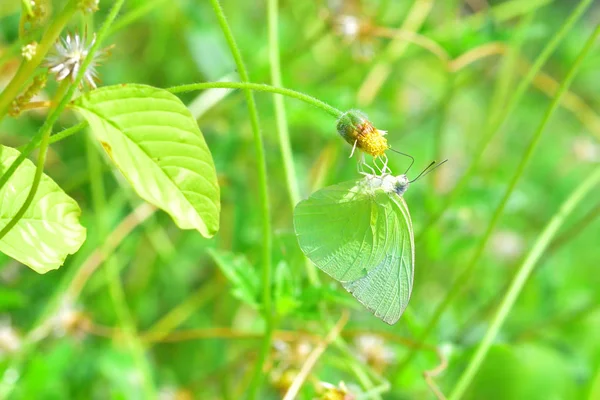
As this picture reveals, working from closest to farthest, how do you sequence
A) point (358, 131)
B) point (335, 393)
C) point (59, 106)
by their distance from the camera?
1. point (59, 106)
2. point (358, 131)
3. point (335, 393)

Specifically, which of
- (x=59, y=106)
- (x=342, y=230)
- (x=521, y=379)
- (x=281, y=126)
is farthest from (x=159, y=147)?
(x=521, y=379)

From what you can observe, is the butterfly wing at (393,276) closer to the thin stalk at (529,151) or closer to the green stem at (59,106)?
the thin stalk at (529,151)

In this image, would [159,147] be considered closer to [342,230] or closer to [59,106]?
[59,106]

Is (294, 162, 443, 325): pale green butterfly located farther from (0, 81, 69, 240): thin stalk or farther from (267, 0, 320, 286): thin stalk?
(0, 81, 69, 240): thin stalk

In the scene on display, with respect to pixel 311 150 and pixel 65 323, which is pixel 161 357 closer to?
pixel 65 323

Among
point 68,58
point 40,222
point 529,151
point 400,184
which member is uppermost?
point 529,151

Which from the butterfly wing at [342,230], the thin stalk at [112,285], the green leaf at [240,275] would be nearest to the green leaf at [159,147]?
the butterfly wing at [342,230]

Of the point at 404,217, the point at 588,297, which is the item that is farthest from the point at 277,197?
the point at 404,217

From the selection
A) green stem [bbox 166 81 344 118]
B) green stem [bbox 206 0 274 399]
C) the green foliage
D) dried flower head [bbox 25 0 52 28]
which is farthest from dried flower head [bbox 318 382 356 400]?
the green foliage
